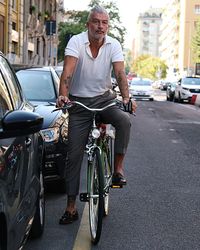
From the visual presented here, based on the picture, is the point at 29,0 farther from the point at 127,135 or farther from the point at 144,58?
the point at 144,58

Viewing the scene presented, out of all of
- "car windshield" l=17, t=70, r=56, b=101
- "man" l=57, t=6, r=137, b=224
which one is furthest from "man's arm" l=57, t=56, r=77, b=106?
"car windshield" l=17, t=70, r=56, b=101

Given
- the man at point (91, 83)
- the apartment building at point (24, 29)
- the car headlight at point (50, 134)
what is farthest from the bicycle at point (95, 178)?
the apartment building at point (24, 29)

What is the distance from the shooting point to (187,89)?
3391 cm

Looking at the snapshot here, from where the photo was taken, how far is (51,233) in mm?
5219

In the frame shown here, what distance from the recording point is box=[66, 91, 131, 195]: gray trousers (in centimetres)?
523

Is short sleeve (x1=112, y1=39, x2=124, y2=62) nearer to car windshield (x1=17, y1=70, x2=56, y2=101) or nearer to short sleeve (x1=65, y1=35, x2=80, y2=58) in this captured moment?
short sleeve (x1=65, y1=35, x2=80, y2=58)

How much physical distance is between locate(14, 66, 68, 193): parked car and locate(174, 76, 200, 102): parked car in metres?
25.5

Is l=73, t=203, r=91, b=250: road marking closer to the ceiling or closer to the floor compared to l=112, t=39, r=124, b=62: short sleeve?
closer to the floor

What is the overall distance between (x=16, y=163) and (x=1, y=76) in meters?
1.05

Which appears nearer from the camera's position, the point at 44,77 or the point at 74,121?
the point at 74,121

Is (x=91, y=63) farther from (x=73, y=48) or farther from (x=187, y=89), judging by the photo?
(x=187, y=89)

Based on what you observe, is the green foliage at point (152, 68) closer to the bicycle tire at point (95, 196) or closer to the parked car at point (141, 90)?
the parked car at point (141, 90)

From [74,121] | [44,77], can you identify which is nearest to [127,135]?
[74,121]

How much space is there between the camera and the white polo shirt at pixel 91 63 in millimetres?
5219
